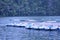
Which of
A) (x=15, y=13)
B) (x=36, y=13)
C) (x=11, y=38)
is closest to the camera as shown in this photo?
(x=11, y=38)

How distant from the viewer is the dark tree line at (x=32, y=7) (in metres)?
38.6

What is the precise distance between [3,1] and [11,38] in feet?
80.1

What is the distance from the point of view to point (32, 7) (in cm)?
4212

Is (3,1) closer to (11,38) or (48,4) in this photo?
(48,4)

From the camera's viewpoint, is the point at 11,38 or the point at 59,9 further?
the point at 59,9

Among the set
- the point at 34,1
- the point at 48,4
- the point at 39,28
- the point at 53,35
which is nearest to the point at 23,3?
the point at 34,1

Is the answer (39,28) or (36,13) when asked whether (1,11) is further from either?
(39,28)

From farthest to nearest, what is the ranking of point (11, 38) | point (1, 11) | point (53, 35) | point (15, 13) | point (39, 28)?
point (15, 13) → point (1, 11) → point (39, 28) → point (53, 35) → point (11, 38)

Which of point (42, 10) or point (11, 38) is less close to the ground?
point (11, 38)

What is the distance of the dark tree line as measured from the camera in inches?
1520

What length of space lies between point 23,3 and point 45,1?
15.4 feet

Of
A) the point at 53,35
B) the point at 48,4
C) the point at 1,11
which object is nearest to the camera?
the point at 53,35

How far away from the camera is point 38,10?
41.5 meters

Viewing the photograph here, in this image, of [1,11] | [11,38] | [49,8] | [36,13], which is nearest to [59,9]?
[49,8]
